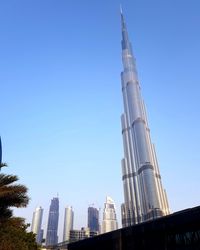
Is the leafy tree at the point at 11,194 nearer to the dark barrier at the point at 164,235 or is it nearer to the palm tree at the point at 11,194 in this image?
the palm tree at the point at 11,194

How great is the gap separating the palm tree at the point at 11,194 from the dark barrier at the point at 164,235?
883 inches

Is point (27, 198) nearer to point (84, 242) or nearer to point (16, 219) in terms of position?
point (16, 219)

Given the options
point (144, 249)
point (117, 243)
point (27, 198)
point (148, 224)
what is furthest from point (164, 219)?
point (27, 198)

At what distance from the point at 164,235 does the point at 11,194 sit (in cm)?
2519

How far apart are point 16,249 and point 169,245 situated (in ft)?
68.9

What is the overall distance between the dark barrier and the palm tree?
22.4 m

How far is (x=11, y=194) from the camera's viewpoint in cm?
1847

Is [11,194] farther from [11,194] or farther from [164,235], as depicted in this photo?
[164,235]

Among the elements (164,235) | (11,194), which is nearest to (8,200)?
(11,194)

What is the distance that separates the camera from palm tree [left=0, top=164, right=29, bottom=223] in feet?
60.3

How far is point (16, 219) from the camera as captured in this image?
23266 mm

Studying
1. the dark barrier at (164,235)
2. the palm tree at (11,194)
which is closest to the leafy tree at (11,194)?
the palm tree at (11,194)

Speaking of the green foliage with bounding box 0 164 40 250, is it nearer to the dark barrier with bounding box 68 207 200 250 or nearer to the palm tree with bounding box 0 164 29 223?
the palm tree with bounding box 0 164 29 223

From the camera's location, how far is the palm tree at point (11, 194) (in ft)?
60.3
